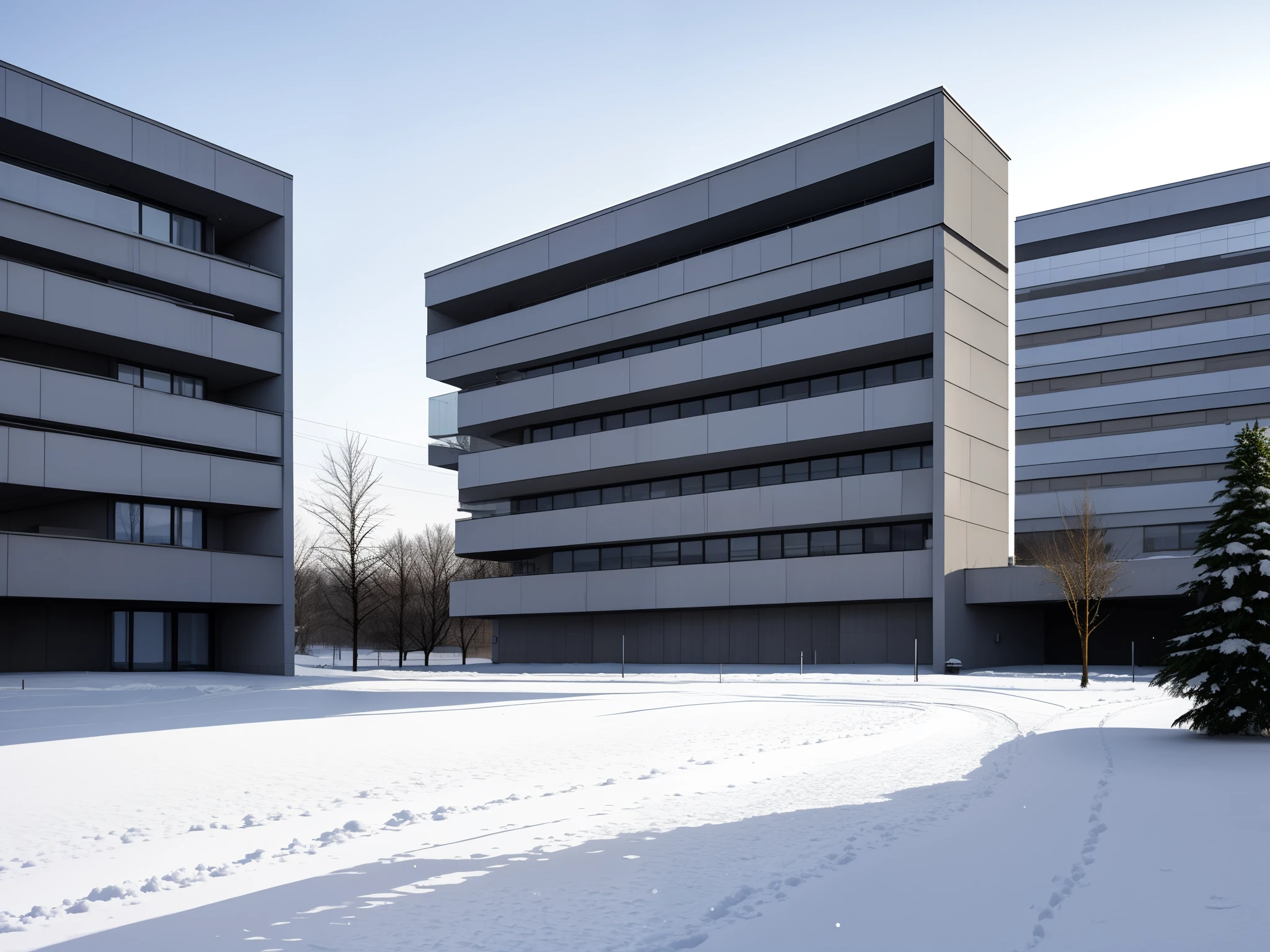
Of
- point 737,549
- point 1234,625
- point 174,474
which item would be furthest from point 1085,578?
point 174,474

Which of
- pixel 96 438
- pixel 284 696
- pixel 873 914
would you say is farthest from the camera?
pixel 96 438

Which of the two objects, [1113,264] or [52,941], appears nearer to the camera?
[52,941]

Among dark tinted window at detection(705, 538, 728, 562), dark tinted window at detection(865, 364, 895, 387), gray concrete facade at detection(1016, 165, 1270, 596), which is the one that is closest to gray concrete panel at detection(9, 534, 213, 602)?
dark tinted window at detection(705, 538, 728, 562)

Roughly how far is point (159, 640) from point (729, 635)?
81.2 feet

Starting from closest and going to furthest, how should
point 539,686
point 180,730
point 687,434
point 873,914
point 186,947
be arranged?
point 186,947
point 873,914
point 180,730
point 539,686
point 687,434

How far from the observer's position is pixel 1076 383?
67.0m

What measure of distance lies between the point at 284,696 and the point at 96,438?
14.0 m

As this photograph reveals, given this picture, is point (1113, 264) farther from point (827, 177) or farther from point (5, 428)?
point (5, 428)

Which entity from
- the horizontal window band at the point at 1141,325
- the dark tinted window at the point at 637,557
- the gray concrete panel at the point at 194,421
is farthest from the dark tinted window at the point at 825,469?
the horizontal window band at the point at 1141,325

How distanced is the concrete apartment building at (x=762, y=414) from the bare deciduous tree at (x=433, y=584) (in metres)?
17.1

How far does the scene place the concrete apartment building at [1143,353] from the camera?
62062 mm

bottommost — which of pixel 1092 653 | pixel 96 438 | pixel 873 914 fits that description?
A: pixel 1092 653

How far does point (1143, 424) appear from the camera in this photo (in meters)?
64.6

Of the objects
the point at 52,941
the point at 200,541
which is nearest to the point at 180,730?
the point at 52,941
